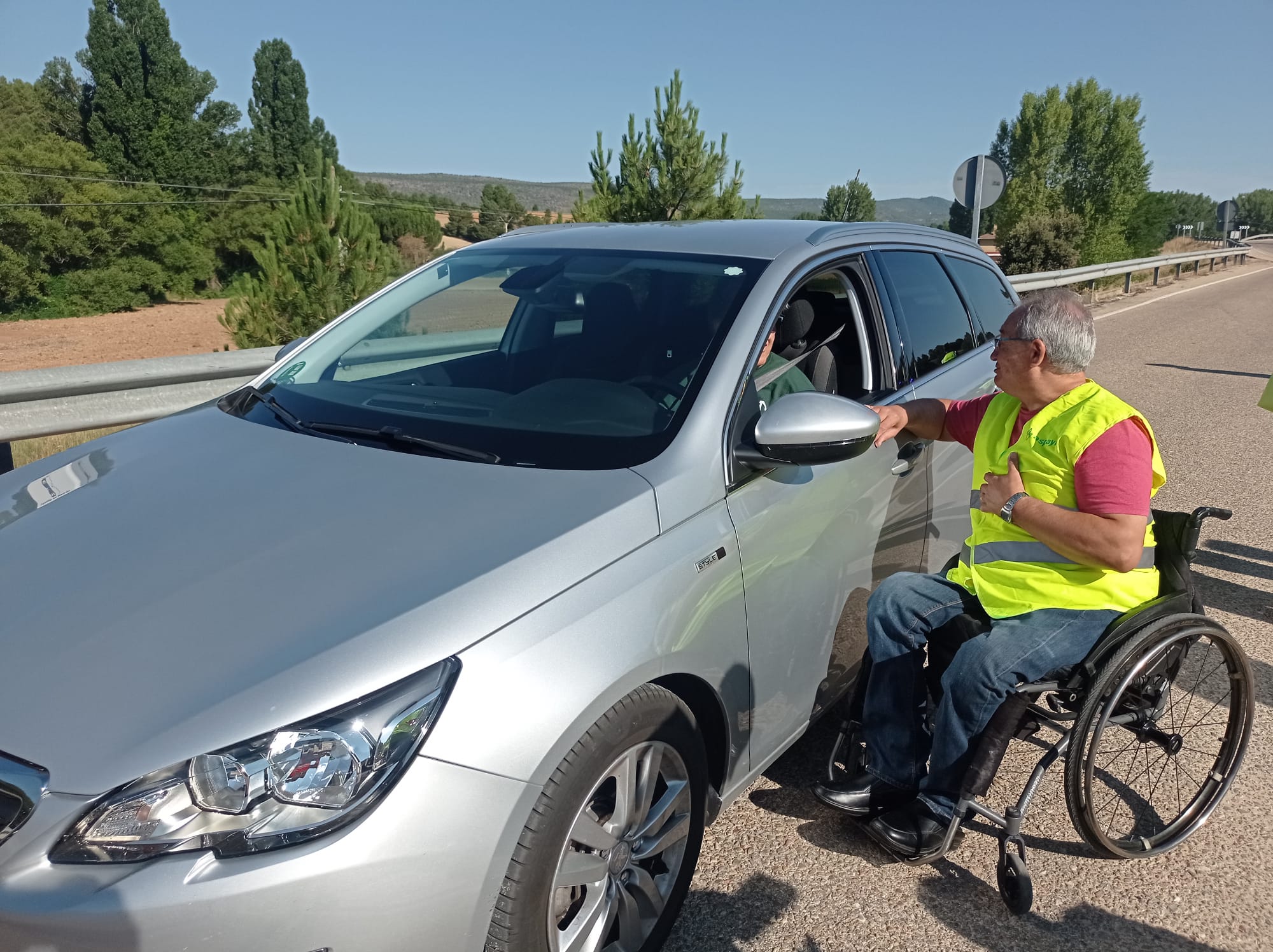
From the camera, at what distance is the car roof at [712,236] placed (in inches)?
122

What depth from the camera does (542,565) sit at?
1.92m

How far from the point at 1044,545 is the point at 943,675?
0.47 meters

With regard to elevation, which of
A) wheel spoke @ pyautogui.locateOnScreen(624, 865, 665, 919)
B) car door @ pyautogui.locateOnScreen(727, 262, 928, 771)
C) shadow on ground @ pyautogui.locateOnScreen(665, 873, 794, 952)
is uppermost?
car door @ pyautogui.locateOnScreen(727, 262, 928, 771)

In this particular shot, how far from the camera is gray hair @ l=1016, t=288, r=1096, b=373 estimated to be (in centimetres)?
268

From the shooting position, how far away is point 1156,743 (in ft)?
9.62

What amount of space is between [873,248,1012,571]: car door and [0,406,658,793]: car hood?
1643 mm

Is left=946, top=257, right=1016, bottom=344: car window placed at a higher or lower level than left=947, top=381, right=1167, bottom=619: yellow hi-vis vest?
higher

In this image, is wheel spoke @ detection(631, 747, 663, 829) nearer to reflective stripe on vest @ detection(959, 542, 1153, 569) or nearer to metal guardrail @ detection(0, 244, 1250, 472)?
reflective stripe on vest @ detection(959, 542, 1153, 569)

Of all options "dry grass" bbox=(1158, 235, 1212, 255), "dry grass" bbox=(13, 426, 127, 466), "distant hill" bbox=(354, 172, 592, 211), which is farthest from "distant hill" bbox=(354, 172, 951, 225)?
"dry grass" bbox=(13, 426, 127, 466)

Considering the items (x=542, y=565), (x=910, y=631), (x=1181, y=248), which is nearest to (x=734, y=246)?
(x=910, y=631)

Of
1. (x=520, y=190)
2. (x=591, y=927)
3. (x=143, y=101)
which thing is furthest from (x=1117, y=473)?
(x=520, y=190)

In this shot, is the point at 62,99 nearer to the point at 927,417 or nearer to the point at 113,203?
the point at 113,203

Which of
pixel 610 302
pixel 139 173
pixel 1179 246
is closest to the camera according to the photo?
pixel 610 302

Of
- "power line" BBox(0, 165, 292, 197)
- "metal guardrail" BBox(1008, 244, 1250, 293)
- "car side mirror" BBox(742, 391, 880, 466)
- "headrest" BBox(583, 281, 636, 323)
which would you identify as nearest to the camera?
"car side mirror" BBox(742, 391, 880, 466)
